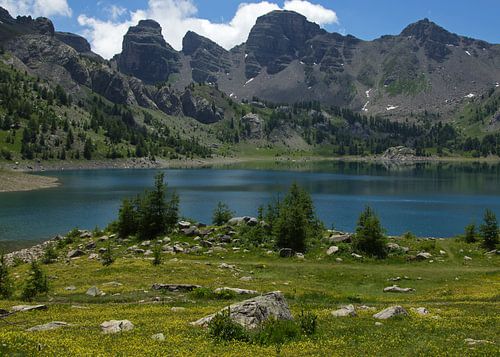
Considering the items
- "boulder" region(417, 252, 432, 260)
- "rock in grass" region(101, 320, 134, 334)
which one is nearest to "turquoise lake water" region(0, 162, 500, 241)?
"boulder" region(417, 252, 432, 260)

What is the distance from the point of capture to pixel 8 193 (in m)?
163

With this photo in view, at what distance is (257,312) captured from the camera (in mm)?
24391

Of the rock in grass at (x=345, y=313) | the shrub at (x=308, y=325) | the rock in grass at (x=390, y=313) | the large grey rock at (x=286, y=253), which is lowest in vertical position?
the large grey rock at (x=286, y=253)

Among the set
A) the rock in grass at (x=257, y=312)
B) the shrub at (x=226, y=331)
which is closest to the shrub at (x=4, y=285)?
the rock in grass at (x=257, y=312)

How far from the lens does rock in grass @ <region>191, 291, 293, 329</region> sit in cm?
2391

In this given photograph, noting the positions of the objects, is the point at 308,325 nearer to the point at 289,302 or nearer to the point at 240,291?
the point at 289,302

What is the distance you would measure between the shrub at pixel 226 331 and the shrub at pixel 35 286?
21.4 m

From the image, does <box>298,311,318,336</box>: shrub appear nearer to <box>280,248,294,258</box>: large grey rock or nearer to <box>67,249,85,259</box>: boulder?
<box>280,248,294,258</box>: large grey rock

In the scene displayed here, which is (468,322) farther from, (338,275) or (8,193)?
(8,193)

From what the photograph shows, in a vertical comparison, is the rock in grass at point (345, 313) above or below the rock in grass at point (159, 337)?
below

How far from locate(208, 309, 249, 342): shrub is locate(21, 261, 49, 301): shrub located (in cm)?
2143

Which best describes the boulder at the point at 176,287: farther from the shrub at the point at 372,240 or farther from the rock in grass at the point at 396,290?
the shrub at the point at 372,240

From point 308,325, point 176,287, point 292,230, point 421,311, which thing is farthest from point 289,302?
point 292,230

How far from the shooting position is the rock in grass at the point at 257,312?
2391 cm
